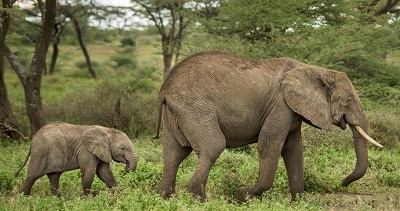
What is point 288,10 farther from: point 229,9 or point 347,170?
point 347,170

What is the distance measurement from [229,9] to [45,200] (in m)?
8.50

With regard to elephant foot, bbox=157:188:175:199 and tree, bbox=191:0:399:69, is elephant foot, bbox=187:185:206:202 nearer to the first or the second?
elephant foot, bbox=157:188:175:199

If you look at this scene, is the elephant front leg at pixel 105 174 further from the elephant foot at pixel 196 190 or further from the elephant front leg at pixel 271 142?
the elephant front leg at pixel 271 142

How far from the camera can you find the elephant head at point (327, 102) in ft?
21.4

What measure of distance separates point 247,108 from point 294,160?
0.94 meters

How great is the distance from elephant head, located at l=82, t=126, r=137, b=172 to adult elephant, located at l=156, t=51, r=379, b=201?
2.54ft

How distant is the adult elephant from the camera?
652 centimetres

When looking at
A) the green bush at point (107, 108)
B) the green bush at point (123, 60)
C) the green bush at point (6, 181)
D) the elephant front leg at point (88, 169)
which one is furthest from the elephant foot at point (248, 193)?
the green bush at point (123, 60)

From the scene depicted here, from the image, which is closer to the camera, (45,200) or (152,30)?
(45,200)

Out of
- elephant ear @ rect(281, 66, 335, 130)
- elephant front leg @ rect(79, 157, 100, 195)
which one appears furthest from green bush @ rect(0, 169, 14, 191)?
elephant ear @ rect(281, 66, 335, 130)

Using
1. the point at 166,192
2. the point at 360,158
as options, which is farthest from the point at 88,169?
the point at 360,158

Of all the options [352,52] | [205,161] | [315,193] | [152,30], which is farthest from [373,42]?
[152,30]

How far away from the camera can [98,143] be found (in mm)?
7254

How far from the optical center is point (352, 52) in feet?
45.0
